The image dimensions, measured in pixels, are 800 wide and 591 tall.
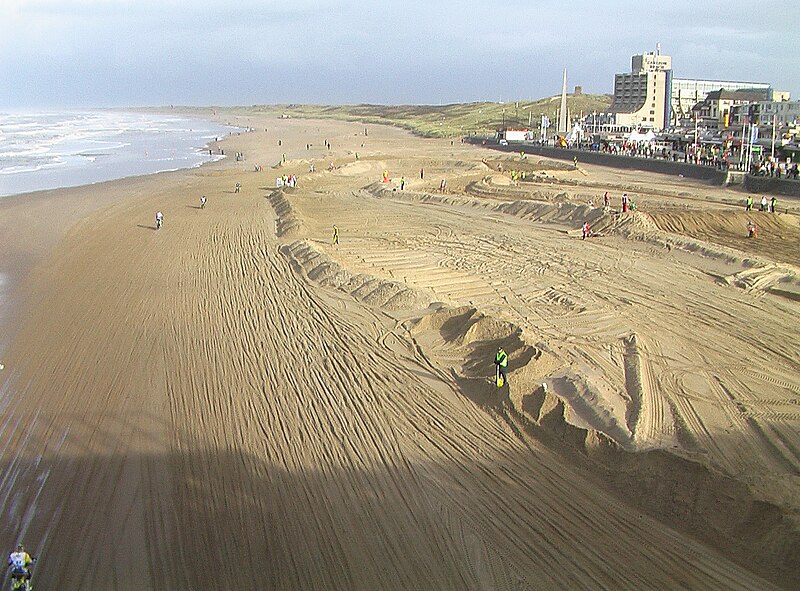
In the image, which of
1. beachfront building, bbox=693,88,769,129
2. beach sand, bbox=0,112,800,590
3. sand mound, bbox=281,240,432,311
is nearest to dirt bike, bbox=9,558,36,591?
beach sand, bbox=0,112,800,590

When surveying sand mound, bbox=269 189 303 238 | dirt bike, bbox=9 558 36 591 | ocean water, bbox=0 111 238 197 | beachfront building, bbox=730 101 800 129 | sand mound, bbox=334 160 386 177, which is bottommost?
dirt bike, bbox=9 558 36 591

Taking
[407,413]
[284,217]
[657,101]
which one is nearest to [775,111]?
[657,101]

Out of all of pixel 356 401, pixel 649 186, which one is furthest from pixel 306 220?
pixel 649 186

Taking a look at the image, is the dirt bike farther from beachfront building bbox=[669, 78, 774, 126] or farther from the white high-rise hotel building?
beachfront building bbox=[669, 78, 774, 126]

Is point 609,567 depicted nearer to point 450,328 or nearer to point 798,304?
point 450,328

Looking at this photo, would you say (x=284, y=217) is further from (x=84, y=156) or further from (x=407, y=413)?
(x=84, y=156)

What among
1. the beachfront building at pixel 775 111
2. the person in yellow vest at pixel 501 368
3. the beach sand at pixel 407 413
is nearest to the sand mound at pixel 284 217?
the beach sand at pixel 407 413

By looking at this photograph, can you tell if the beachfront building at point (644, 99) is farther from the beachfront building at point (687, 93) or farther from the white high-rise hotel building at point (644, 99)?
the beachfront building at point (687, 93)
